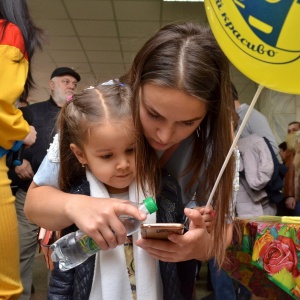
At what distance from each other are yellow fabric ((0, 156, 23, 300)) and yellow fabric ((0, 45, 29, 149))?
0.09 meters

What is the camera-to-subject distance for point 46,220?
1.01m

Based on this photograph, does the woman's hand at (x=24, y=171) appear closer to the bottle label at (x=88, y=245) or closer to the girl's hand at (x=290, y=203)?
the bottle label at (x=88, y=245)

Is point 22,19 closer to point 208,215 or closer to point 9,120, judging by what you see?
point 9,120

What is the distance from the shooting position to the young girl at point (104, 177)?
1011 millimetres

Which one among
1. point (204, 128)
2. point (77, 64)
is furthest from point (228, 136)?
point (77, 64)

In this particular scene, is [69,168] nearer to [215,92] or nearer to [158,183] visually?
[158,183]

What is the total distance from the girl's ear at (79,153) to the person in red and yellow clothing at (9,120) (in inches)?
11.5

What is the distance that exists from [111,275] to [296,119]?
546 cm

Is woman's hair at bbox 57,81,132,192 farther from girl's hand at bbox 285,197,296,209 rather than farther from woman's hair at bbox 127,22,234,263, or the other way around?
girl's hand at bbox 285,197,296,209

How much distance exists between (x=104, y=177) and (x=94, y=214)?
0.18 meters

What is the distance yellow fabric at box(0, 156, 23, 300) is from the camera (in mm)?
1254

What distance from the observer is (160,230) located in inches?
34.5

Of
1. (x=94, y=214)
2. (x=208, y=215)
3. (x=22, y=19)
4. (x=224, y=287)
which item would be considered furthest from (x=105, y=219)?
Answer: (x=224, y=287)

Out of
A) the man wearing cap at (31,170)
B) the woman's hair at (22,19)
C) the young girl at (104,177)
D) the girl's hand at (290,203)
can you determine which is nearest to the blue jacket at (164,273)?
the young girl at (104,177)
